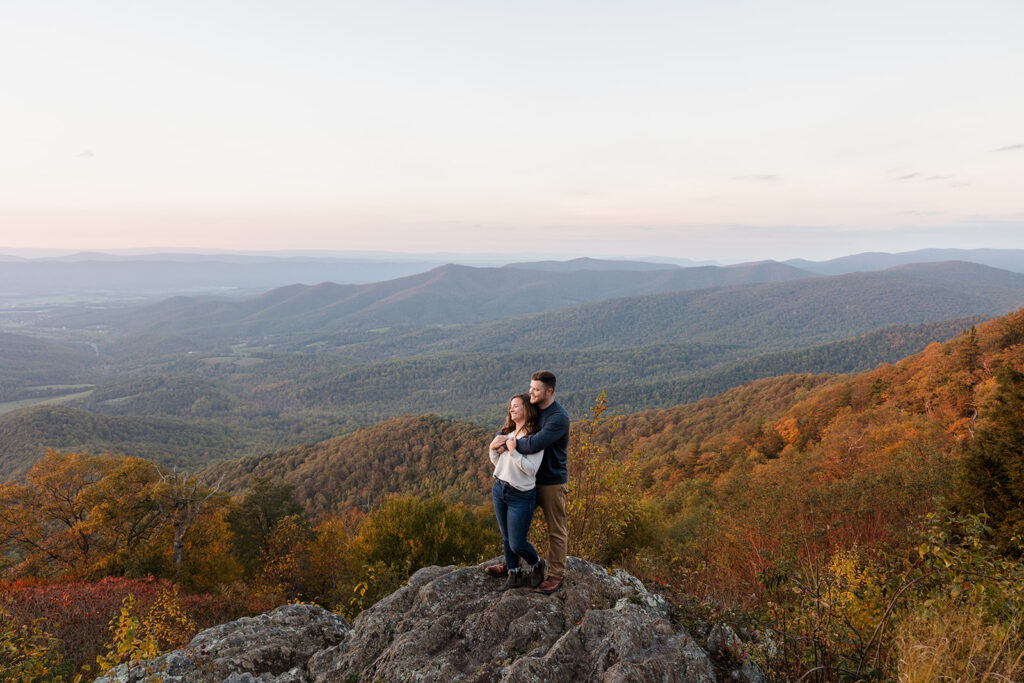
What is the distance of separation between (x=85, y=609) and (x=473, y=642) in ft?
36.1

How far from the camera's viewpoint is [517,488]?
5.81 m

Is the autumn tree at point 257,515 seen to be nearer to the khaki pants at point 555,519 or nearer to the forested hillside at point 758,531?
the forested hillside at point 758,531

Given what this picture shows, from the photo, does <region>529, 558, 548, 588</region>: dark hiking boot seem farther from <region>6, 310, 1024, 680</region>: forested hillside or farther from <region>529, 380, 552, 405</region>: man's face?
<region>529, 380, 552, 405</region>: man's face

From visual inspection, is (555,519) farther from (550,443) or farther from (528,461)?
(550,443)

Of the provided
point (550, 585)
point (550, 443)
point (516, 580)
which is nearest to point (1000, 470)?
point (550, 585)

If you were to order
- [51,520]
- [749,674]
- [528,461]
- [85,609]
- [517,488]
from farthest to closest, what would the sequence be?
[51,520]
[85,609]
[517,488]
[528,461]
[749,674]

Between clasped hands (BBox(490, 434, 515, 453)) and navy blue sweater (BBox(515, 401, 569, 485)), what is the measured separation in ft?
0.26

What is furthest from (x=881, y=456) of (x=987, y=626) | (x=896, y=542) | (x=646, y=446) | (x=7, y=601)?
(x=646, y=446)

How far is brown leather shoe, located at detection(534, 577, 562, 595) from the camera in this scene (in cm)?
606

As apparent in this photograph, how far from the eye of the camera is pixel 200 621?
40.5 feet

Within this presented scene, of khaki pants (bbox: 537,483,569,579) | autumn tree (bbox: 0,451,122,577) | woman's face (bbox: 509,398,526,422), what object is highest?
woman's face (bbox: 509,398,526,422)

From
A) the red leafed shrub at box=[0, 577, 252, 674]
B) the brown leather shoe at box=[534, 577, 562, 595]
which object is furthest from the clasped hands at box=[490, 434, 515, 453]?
the red leafed shrub at box=[0, 577, 252, 674]

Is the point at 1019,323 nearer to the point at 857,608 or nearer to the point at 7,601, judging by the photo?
the point at 857,608

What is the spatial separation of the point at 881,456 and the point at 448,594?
690 inches
